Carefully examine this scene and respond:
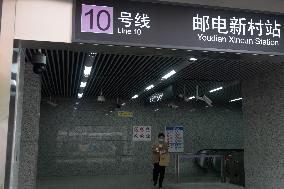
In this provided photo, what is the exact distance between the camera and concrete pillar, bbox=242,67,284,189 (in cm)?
690

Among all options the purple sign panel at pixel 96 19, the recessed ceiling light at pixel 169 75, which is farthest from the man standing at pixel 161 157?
the purple sign panel at pixel 96 19

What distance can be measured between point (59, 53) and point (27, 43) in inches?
104

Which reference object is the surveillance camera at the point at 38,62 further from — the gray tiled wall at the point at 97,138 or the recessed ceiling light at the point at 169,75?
the gray tiled wall at the point at 97,138

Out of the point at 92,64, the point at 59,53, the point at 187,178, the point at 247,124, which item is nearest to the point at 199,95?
the point at 187,178

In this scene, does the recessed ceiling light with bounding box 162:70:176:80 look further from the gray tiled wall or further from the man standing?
the gray tiled wall

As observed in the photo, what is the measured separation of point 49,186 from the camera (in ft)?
33.7

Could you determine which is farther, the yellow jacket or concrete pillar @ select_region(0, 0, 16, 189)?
the yellow jacket

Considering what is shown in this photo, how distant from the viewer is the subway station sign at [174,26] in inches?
152

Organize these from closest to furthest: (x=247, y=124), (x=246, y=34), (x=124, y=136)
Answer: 1. (x=246, y=34)
2. (x=247, y=124)
3. (x=124, y=136)

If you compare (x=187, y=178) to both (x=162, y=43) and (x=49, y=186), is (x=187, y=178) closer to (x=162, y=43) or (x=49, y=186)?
(x=49, y=186)

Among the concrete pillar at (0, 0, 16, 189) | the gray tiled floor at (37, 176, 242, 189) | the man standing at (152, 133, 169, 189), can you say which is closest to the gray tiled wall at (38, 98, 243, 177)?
the gray tiled floor at (37, 176, 242, 189)

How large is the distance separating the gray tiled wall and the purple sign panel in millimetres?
10038

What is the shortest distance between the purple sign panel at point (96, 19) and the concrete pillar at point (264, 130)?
14.1 feet

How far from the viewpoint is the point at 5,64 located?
3.69 metres
